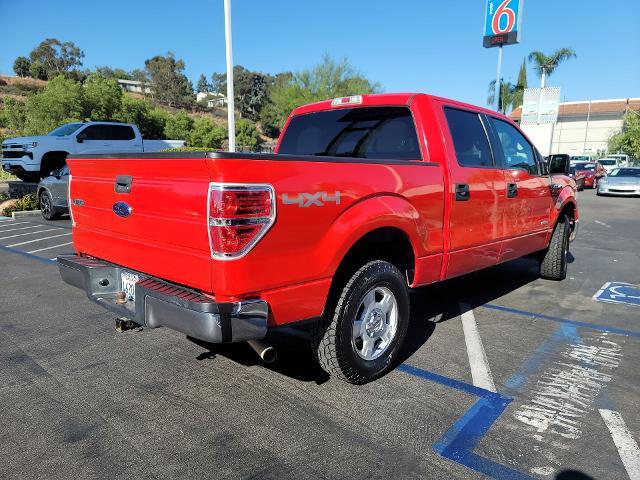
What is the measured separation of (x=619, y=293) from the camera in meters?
5.70

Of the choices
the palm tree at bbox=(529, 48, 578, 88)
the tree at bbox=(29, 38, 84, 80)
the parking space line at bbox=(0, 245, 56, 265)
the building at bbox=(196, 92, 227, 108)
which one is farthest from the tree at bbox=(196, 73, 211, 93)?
the parking space line at bbox=(0, 245, 56, 265)

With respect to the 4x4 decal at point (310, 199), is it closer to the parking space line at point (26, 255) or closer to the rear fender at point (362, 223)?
the rear fender at point (362, 223)

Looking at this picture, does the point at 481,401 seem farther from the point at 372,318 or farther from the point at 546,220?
the point at 546,220

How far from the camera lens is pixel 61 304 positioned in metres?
4.93

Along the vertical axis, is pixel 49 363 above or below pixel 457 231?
below

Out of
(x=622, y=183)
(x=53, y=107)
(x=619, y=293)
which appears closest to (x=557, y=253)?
(x=619, y=293)

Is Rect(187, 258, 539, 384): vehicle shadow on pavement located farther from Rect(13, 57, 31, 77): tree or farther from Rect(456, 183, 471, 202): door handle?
Rect(13, 57, 31, 77): tree

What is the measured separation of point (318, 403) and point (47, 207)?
35.6 ft

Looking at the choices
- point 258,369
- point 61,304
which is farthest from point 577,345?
point 61,304

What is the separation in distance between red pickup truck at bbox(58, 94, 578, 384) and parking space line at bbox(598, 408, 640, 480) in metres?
1.36

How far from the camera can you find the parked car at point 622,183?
2055cm

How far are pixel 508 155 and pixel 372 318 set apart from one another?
252cm

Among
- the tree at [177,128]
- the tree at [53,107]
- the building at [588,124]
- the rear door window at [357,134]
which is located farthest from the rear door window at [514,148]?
the building at [588,124]

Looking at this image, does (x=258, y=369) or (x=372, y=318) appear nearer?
(x=372, y=318)
